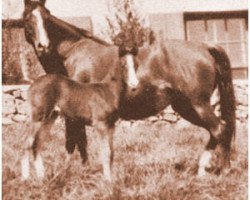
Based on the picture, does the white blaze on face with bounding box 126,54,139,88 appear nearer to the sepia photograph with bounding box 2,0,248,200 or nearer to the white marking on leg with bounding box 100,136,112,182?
the sepia photograph with bounding box 2,0,248,200

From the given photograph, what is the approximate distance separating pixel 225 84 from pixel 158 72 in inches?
28.9

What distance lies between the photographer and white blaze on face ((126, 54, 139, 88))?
13.0 feet

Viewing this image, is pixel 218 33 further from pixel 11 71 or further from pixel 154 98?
pixel 154 98

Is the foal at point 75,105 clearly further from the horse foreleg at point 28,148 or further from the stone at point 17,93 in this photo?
the stone at point 17,93

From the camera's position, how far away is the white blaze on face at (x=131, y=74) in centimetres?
397

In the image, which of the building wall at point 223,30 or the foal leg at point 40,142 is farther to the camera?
the building wall at point 223,30

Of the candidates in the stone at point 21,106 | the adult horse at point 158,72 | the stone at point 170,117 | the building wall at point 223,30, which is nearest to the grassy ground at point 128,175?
the adult horse at point 158,72

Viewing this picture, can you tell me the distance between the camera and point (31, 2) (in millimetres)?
4301

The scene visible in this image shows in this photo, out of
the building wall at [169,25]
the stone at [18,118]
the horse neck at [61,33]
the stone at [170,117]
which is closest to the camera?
the horse neck at [61,33]

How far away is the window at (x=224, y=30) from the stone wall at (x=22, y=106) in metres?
4.71

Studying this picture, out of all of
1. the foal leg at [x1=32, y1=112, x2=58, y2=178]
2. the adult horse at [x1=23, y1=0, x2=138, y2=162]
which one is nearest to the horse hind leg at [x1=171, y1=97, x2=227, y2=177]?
the adult horse at [x1=23, y1=0, x2=138, y2=162]

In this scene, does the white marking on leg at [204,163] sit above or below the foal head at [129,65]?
below

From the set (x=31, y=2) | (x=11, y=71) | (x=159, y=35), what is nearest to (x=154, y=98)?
(x=31, y=2)

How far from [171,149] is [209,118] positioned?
76cm
